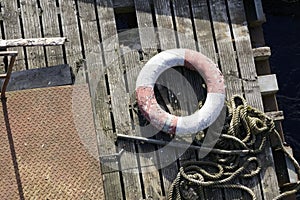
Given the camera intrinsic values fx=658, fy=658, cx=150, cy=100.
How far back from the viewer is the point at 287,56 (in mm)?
7141

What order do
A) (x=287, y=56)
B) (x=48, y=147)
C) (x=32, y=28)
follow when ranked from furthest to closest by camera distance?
(x=287, y=56) < (x=32, y=28) < (x=48, y=147)

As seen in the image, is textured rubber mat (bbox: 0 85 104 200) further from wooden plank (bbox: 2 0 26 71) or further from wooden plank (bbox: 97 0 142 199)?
wooden plank (bbox: 2 0 26 71)

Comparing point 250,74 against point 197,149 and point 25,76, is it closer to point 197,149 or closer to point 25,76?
point 197,149

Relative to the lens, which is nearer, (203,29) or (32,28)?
(32,28)

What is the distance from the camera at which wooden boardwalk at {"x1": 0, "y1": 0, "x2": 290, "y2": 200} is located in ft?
18.2

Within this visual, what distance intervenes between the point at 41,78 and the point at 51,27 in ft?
1.61

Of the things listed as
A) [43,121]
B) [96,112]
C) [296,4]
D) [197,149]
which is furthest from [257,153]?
[296,4]

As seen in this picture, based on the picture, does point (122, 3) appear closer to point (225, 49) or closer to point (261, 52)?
point (225, 49)

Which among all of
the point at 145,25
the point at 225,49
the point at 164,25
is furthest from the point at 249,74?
the point at 145,25

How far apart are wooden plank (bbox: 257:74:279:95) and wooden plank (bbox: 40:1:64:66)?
5.76 feet

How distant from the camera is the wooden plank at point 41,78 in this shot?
18.4ft

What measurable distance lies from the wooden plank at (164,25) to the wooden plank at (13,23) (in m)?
1.22

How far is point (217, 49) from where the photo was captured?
230 inches

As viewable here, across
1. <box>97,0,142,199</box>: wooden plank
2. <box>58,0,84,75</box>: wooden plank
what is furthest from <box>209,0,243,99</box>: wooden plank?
<box>58,0,84,75</box>: wooden plank
